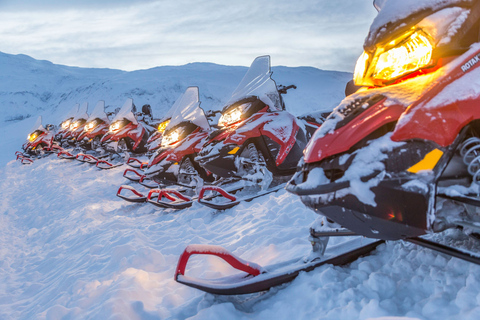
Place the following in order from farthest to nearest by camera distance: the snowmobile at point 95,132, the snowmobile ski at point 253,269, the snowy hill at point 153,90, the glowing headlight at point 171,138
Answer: the snowy hill at point 153,90
the snowmobile at point 95,132
the glowing headlight at point 171,138
the snowmobile ski at point 253,269

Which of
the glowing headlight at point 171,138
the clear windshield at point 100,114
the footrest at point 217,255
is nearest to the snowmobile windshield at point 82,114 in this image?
the clear windshield at point 100,114

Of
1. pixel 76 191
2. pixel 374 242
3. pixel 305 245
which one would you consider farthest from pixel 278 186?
pixel 76 191

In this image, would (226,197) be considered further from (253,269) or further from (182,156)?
(253,269)

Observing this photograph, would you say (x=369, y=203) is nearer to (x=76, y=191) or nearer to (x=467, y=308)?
(x=467, y=308)

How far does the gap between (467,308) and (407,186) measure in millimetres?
535

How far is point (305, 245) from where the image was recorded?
2.45 m

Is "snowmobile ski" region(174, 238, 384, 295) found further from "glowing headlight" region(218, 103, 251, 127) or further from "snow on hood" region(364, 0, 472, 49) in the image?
"glowing headlight" region(218, 103, 251, 127)

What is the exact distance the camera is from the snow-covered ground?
1.59 m

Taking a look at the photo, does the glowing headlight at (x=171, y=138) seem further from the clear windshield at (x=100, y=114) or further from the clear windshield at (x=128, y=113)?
the clear windshield at (x=100, y=114)

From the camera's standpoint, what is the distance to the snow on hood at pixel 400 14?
1506 mm

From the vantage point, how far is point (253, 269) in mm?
1916

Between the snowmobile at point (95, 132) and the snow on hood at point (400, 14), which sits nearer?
the snow on hood at point (400, 14)

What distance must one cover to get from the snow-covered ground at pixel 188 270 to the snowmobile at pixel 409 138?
9.6 inches

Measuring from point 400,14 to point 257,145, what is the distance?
2936 millimetres
